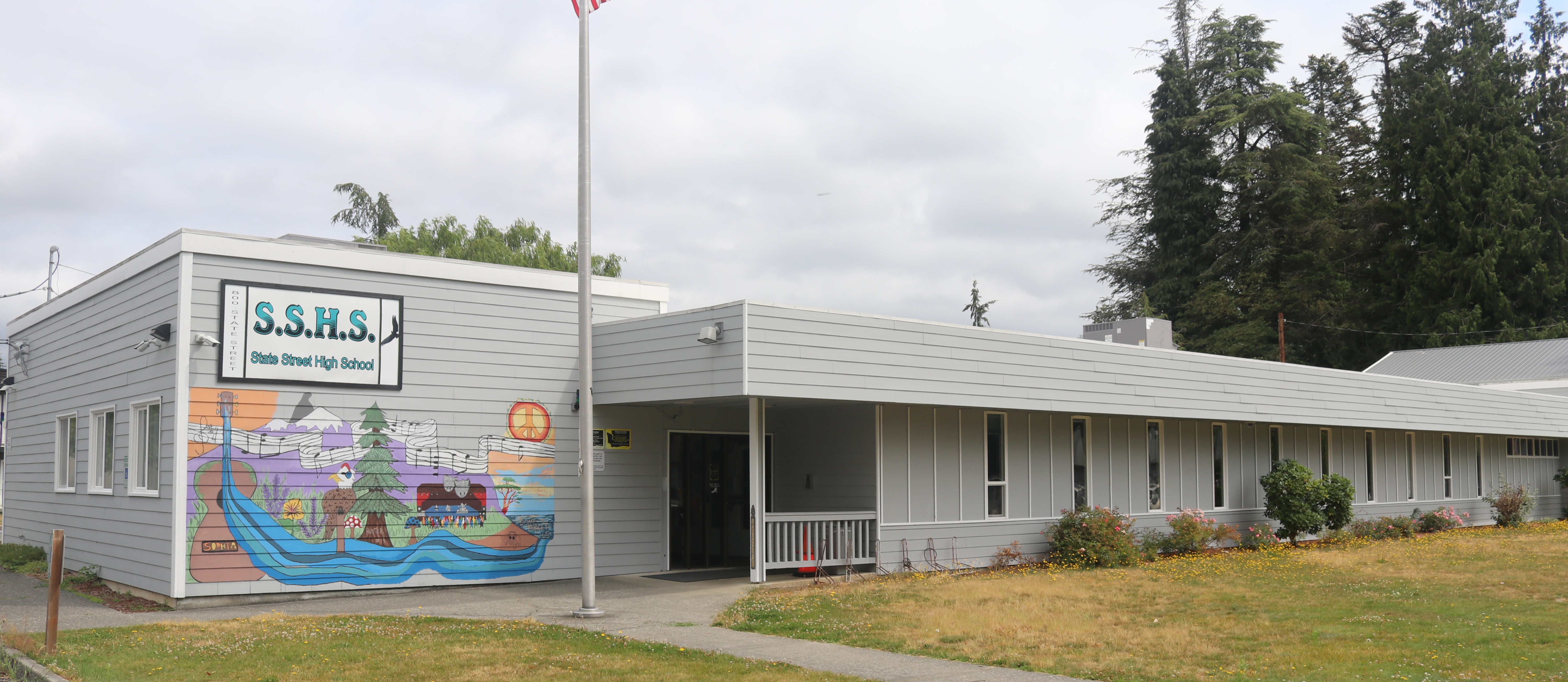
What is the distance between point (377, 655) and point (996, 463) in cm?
1112

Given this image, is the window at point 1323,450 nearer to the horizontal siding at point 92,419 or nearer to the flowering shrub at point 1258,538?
the flowering shrub at point 1258,538

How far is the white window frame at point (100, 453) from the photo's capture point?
632 inches

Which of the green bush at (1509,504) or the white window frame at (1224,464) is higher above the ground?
the white window frame at (1224,464)

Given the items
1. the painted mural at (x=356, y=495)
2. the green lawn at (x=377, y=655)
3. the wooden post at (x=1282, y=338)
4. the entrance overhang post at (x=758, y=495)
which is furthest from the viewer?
the wooden post at (x=1282, y=338)

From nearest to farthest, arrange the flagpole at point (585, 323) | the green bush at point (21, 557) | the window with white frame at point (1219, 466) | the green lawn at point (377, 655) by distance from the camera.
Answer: the green lawn at point (377, 655), the flagpole at point (585, 323), the green bush at point (21, 557), the window with white frame at point (1219, 466)

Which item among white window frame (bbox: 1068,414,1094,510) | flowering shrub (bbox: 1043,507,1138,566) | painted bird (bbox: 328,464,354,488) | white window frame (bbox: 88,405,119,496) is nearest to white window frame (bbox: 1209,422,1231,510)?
white window frame (bbox: 1068,414,1094,510)

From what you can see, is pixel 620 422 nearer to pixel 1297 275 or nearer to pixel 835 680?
pixel 835 680

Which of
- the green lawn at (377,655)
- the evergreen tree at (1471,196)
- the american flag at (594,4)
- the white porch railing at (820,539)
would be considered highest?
the evergreen tree at (1471,196)

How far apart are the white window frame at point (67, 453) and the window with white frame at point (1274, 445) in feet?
70.1

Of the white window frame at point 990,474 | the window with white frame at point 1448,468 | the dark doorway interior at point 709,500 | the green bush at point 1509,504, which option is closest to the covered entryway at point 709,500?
the dark doorway interior at point 709,500

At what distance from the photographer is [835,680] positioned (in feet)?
29.3

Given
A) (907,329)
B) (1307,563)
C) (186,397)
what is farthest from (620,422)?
(1307,563)

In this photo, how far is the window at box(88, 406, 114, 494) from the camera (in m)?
16.1

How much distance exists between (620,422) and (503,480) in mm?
1998
